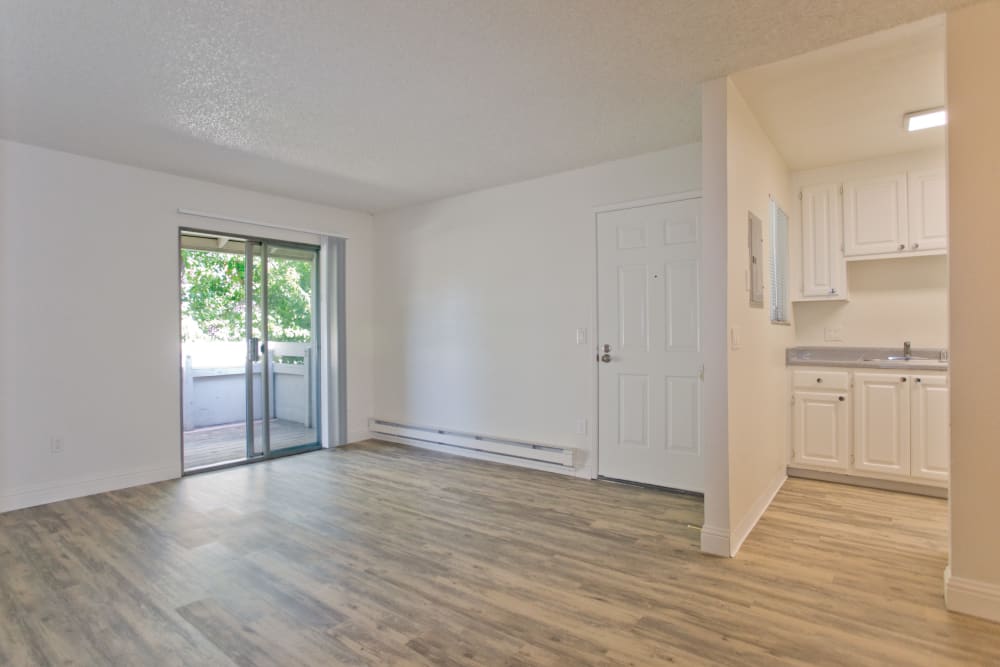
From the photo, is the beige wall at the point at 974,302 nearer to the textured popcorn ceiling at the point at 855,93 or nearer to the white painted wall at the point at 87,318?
the textured popcorn ceiling at the point at 855,93

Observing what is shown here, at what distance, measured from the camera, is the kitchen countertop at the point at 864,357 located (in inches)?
145

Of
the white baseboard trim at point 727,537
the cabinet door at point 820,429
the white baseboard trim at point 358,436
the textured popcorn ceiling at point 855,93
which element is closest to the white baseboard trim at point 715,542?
the white baseboard trim at point 727,537

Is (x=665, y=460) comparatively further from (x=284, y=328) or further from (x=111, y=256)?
(x=111, y=256)

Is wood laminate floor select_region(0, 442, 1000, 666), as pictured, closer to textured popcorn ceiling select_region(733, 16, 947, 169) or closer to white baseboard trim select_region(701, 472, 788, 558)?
white baseboard trim select_region(701, 472, 788, 558)

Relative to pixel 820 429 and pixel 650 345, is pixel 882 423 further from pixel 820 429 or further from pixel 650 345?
pixel 650 345

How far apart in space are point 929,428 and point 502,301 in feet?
10.9

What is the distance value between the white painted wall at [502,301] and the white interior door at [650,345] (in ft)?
0.44

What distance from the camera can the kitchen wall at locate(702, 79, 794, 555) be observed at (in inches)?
107

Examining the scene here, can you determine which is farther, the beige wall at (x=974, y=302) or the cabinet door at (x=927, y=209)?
the cabinet door at (x=927, y=209)

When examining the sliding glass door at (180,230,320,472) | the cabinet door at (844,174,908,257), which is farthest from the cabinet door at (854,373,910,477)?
the sliding glass door at (180,230,320,472)

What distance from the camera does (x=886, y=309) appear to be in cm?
414

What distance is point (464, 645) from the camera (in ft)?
6.49

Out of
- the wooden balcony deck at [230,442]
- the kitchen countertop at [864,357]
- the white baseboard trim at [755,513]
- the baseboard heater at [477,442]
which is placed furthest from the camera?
the wooden balcony deck at [230,442]

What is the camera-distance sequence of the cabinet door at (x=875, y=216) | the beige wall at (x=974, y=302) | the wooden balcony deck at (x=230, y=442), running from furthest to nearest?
the wooden balcony deck at (x=230, y=442) → the cabinet door at (x=875, y=216) → the beige wall at (x=974, y=302)
